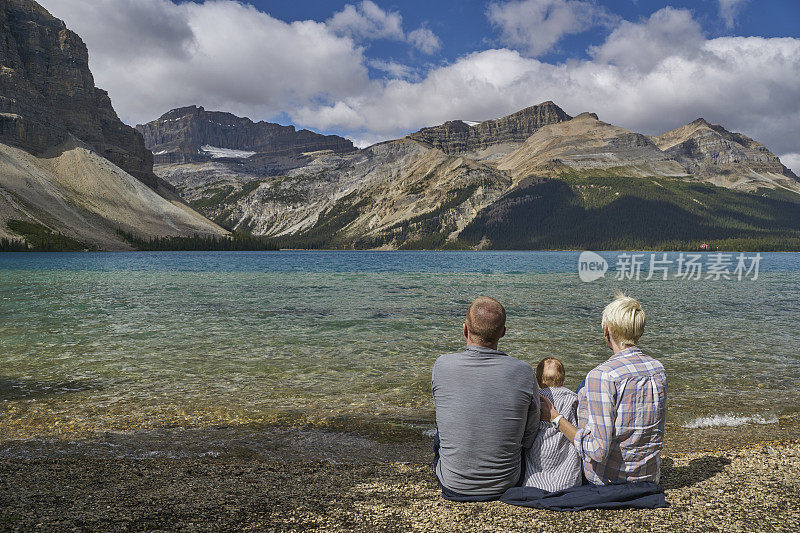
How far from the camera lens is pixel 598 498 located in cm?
739

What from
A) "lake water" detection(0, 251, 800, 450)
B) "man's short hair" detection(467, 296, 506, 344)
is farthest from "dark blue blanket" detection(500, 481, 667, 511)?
"lake water" detection(0, 251, 800, 450)

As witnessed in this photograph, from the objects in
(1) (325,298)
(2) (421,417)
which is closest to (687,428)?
(2) (421,417)

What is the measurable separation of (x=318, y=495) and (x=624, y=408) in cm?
482

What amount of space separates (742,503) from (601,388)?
9.99 feet

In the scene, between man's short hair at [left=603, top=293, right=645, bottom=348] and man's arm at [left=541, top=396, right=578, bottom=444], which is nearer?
man's short hair at [left=603, top=293, right=645, bottom=348]

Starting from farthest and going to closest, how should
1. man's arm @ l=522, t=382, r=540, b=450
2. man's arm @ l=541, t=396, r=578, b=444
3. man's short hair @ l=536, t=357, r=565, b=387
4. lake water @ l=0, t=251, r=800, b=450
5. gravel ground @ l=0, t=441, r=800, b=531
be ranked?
lake water @ l=0, t=251, r=800, b=450
man's short hair @ l=536, t=357, r=565, b=387
man's arm @ l=541, t=396, r=578, b=444
man's arm @ l=522, t=382, r=540, b=450
gravel ground @ l=0, t=441, r=800, b=531

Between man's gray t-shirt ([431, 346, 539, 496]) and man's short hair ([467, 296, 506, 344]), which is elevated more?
man's short hair ([467, 296, 506, 344])

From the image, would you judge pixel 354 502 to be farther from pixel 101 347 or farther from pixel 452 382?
pixel 101 347

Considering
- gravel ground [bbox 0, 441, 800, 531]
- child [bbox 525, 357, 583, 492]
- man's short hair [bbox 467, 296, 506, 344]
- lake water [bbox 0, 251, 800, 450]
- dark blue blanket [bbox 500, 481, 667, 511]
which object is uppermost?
man's short hair [bbox 467, 296, 506, 344]

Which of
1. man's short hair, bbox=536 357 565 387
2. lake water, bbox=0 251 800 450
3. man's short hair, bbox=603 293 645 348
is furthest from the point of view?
lake water, bbox=0 251 800 450

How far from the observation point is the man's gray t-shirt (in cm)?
718

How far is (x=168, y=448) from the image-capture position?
11.0 m

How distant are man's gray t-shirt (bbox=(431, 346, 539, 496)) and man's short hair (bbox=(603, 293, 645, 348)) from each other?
133 centimetres

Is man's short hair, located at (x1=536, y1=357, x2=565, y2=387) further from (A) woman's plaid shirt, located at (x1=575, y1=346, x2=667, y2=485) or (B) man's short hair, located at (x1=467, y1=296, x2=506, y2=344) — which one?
(B) man's short hair, located at (x1=467, y1=296, x2=506, y2=344)
